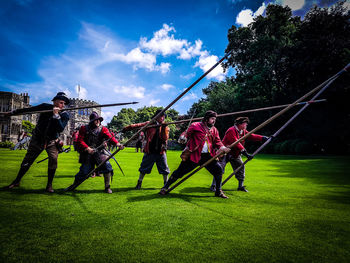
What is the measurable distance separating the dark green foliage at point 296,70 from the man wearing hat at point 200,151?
65.1 ft

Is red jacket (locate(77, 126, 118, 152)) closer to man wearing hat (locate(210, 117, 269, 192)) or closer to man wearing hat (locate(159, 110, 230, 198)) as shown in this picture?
man wearing hat (locate(159, 110, 230, 198))

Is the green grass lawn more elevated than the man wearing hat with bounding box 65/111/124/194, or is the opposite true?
the man wearing hat with bounding box 65/111/124/194

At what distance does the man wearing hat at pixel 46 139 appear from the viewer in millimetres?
4957

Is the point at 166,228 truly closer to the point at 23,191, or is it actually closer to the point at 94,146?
the point at 94,146

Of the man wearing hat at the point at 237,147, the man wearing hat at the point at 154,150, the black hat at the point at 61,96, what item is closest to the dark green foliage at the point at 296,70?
the man wearing hat at the point at 237,147

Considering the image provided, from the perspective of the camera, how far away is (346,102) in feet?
66.2

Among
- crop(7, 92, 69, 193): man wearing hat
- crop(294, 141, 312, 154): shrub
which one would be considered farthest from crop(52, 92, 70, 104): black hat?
crop(294, 141, 312, 154): shrub

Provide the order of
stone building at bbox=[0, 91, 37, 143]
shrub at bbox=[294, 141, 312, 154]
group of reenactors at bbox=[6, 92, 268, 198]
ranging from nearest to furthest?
1. group of reenactors at bbox=[6, 92, 268, 198]
2. shrub at bbox=[294, 141, 312, 154]
3. stone building at bbox=[0, 91, 37, 143]

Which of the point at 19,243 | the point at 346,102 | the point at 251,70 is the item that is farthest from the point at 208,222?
the point at 251,70

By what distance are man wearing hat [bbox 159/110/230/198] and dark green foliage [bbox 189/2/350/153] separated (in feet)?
65.1

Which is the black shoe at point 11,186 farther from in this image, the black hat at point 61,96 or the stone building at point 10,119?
the stone building at point 10,119

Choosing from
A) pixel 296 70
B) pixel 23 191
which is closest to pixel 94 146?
pixel 23 191

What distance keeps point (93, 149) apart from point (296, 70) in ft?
94.8

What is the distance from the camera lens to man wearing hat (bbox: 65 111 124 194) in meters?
5.22
